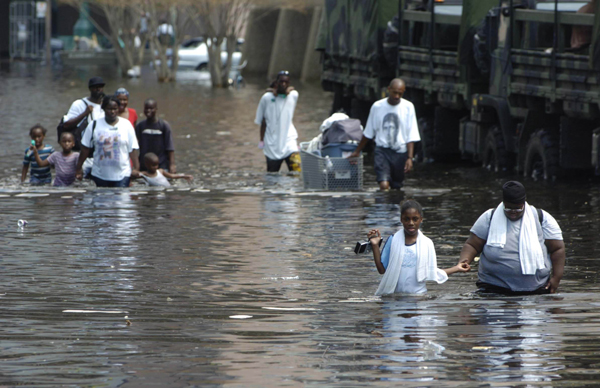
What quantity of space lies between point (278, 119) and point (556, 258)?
9559 mm

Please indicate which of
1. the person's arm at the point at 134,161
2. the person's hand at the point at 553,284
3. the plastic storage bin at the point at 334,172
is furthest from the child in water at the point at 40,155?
the person's hand at the point at 553,284

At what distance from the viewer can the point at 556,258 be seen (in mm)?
8281

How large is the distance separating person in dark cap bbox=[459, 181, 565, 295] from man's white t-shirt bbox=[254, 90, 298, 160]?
30.4ft

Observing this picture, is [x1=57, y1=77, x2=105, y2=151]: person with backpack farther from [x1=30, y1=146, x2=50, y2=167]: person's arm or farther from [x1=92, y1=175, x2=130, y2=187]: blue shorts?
[x1=92, y1=175, x2=130, y2=187]: blue shorts

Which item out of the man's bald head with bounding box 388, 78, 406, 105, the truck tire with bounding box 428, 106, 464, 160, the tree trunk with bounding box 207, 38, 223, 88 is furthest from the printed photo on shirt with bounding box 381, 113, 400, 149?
the tree trunk with bounding box 207, 38, 223, 88

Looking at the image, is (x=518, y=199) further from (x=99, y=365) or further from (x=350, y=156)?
(x=350, y=156)

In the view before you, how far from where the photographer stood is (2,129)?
26.1m

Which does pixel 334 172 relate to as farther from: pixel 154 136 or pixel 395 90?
pixel 154 136

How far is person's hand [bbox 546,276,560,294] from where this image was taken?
833cm

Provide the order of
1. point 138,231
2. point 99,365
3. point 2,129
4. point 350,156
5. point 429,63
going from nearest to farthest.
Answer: point 99,365 < point 138,231 < point 350,156 < point 429,63 < point 2,129

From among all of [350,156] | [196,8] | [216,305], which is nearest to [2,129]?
[350,156]

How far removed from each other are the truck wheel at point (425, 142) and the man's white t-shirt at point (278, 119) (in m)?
3.95

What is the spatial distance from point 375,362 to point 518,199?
1870 mm

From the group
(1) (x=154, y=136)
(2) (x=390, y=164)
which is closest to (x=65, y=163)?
(1) (x=154, y=136)
